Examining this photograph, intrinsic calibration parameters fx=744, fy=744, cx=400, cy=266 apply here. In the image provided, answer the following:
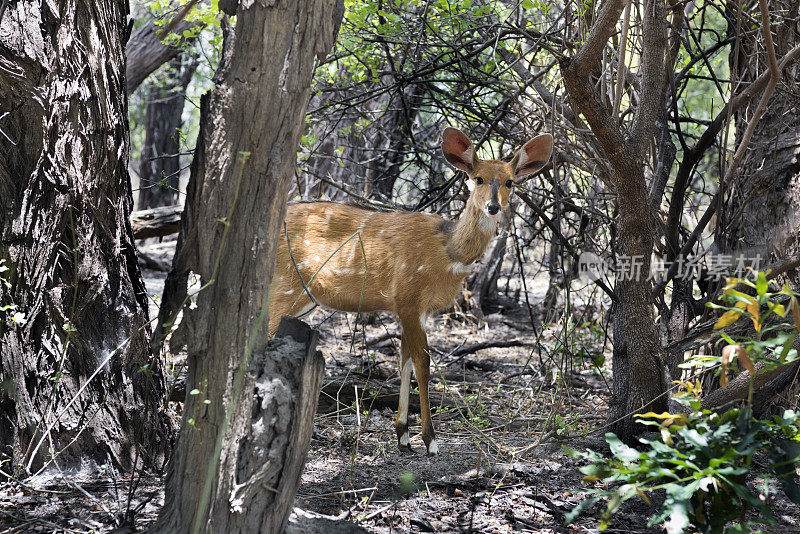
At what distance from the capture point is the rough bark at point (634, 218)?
3650 mm

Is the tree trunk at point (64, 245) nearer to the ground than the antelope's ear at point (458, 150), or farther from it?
nearer to the ground

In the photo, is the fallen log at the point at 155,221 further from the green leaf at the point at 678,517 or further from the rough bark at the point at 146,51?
the green leaf at the point at 678,517

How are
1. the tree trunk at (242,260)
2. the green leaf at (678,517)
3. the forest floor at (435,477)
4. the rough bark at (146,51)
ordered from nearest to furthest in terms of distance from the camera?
the green leaf at (678,517)
the tree trunk at (242,260)
the forest floor at (435,477)
the rough bark at (146,51)

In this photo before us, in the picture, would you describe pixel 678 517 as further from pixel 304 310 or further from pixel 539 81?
pixel 539 81

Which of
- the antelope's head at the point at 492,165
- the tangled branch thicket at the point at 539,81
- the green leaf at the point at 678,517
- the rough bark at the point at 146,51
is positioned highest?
the rough bark at the point at 146,51

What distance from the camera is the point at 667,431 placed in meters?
2.58

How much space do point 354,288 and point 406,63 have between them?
2.29 meters

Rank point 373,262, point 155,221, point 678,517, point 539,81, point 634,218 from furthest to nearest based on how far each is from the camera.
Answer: point 155,221 → point 539,81 → point 373,262 → point 634,218 → point 678,517

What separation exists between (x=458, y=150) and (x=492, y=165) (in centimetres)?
25

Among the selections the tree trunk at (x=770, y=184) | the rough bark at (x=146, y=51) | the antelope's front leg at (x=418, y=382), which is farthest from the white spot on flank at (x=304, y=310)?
the rough bark at (x=146, y=51)

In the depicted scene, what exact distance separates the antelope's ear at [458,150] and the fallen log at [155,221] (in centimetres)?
298

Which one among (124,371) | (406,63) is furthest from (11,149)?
(406,63)

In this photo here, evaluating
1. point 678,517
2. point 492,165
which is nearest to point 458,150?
point 492,165

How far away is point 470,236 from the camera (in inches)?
181
